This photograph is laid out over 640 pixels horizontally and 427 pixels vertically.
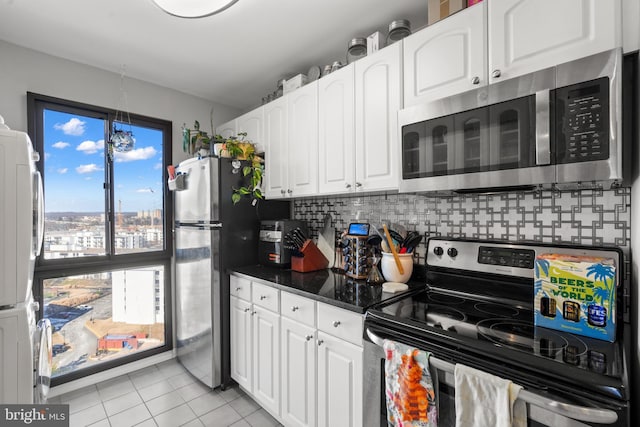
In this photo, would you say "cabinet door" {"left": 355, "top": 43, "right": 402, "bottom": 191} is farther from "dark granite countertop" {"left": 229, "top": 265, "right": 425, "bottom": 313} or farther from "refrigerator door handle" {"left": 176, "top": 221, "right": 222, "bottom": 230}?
"refrigerator door handle" {"left": 176, "top": 221, "right": 222, "bottom": 230}

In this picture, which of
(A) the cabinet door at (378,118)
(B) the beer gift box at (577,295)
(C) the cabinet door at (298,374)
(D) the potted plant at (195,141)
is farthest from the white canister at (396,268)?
(D) the potted plant at (195,141)

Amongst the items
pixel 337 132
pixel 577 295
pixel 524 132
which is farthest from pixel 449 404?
pixel 337 132

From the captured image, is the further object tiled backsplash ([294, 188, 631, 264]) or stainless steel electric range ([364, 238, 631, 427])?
tiled backsplash ([294, 188, 631, 264])

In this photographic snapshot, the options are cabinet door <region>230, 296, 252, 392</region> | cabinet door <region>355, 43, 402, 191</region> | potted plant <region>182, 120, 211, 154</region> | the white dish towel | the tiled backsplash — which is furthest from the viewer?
potted plant <region>182, 120, 211, 154</region>

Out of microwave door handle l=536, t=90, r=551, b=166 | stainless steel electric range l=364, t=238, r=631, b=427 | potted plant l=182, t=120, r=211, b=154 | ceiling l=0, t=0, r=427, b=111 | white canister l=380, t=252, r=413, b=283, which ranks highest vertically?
ceiling l=0, t=0, r=427, b=111

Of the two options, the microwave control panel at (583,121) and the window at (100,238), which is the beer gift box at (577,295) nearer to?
the microwave control panel at (583,121)

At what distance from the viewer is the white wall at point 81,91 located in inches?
80.9

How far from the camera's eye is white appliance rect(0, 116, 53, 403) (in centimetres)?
146

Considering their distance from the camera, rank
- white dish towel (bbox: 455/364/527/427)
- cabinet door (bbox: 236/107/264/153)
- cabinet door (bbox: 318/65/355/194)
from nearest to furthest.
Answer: white dish towel (bbox: 455/364/527/427)
cabinet door (bbox: 318/65/355/194)
cabinet door (bbox: 236/107/264/153)

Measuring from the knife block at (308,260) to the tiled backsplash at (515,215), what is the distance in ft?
1.23

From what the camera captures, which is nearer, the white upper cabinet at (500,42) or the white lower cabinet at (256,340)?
the white upper cabinet at (500,42)

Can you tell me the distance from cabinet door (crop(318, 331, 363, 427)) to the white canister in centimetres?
48

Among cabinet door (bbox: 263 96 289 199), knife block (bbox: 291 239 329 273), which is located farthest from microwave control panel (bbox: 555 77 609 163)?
cabinet door (bbox: 263 96 289 199)

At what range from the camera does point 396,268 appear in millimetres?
1708
